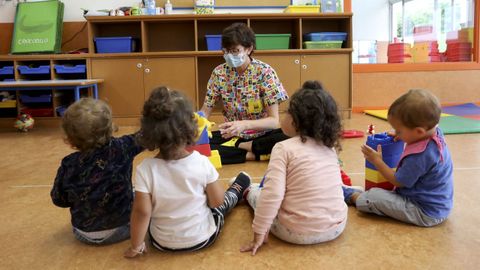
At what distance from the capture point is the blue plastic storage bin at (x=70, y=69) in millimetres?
4523

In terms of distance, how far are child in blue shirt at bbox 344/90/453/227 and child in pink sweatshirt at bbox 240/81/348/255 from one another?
0.25 metres

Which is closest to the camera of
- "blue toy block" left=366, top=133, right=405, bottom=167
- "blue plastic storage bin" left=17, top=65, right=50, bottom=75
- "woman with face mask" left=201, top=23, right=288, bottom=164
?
"blue toy block" left=366, top=133, right=405, bottom=167

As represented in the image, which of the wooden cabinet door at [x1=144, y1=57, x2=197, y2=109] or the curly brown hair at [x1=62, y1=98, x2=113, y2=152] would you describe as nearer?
the curly brown hair at [x1=62, y1=98, x2=113, y2=152]

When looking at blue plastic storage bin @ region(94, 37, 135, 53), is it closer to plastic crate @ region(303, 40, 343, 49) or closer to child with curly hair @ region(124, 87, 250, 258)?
plastic crate @ region(303, 40, 343, 49)

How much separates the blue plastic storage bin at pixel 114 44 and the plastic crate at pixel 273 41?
1277 millimetres

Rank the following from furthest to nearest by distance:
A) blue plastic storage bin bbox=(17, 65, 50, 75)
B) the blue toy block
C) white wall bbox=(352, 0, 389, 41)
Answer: white wall bbox=(352, 0, 389, 41) → blue plastic storage bin bbox=(17, 65, 50, 75) → the blue toy block

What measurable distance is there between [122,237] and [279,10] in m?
3.94

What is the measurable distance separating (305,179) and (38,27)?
167 inches

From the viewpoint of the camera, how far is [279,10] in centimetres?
504

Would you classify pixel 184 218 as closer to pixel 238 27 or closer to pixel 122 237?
pixel 122 237

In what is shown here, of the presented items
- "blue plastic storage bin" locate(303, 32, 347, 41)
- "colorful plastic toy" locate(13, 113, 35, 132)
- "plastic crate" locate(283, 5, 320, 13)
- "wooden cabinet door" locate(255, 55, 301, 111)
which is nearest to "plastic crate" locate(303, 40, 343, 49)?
"blue plastic storage bin" locate(303, 32, 347, 41)

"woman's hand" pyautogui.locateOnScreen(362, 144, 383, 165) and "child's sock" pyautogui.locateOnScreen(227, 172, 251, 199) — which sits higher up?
"woman's hand" pyautogui.locateOnScreen(362, 144, 383, 165)

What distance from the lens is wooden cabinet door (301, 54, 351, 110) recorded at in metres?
4.71

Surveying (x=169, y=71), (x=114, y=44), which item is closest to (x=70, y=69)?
(x=114, y=44)
